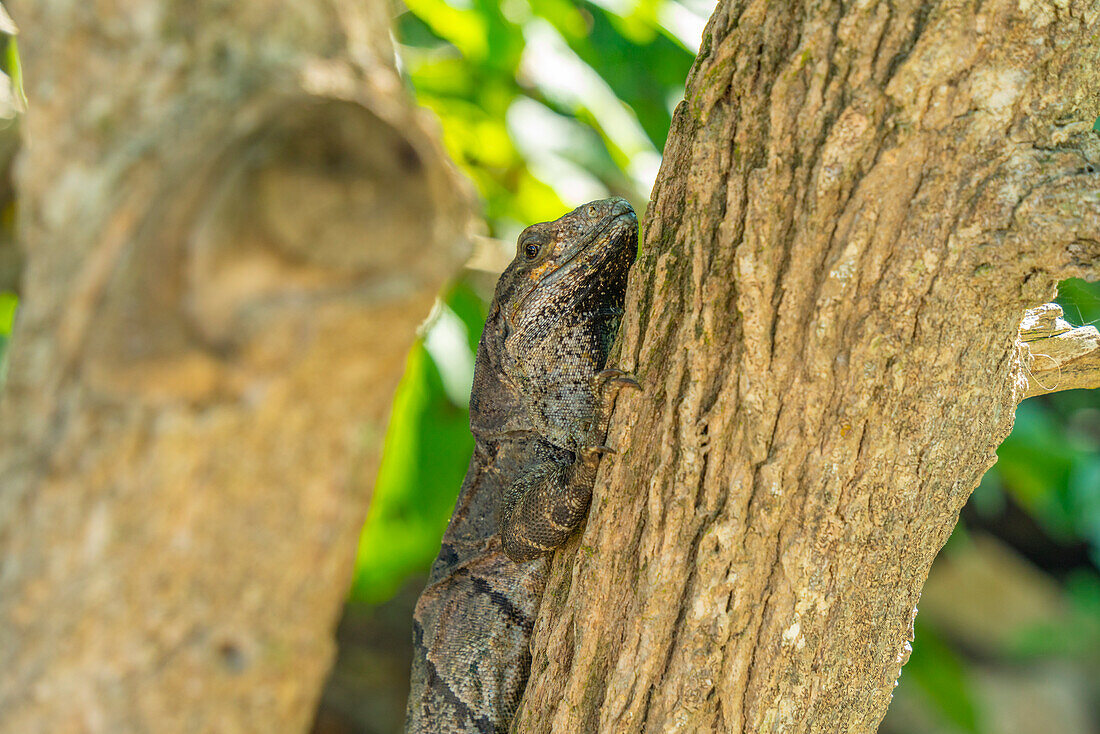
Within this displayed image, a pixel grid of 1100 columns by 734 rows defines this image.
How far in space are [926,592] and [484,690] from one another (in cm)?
831

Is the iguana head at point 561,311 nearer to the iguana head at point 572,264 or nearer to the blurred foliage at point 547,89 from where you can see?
the iguana head at point 572,264

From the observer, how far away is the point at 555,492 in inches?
112

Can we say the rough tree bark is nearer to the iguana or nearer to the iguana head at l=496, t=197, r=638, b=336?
the iguana

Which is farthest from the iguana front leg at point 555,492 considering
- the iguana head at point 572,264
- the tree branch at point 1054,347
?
the tree branch at point 1054,347

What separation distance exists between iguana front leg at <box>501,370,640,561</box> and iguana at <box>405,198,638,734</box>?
0.01 meters

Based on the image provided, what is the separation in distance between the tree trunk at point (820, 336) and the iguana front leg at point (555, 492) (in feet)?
0.53

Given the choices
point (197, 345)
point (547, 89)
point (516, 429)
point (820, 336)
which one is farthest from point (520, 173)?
point (197, 345)

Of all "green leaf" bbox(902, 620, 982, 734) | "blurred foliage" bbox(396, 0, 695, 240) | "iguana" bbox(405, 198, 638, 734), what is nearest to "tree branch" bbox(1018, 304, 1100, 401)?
"iguana" bbox(405, 198, 638, 734)

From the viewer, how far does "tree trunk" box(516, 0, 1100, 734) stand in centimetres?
201

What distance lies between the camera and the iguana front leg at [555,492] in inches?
102

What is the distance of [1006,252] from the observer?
198cm

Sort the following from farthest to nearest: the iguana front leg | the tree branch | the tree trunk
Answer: the tree branch < the iguana front leg < the tree trunk

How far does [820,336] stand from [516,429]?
1.55 meters

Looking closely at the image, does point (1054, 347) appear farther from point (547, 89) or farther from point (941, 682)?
point (941, 682)
